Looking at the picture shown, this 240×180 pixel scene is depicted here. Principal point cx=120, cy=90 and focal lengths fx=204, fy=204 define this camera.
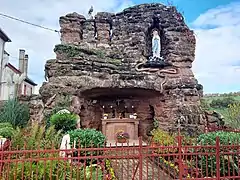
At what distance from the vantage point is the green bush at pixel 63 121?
7262 millimetres

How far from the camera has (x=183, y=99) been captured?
9.45m

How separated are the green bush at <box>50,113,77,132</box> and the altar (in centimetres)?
300

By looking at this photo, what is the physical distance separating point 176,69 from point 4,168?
844 cm

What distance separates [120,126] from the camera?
10.4 m

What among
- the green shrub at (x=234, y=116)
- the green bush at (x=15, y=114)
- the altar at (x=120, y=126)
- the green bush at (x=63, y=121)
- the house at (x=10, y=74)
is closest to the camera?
the green bush at (x=63, y=121)

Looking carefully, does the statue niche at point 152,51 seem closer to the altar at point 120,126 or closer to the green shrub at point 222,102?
the altar at point 120,126

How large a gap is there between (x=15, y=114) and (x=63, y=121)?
342 cm

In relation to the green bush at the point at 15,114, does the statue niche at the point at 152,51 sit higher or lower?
higher

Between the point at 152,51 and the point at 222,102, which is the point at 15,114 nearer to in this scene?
the point at 152,51

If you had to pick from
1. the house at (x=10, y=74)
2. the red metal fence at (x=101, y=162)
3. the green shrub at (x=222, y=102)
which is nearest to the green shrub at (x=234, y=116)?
the green shrub at (x=222, y=102)

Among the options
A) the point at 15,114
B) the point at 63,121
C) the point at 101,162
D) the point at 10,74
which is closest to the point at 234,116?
the point at 63,121

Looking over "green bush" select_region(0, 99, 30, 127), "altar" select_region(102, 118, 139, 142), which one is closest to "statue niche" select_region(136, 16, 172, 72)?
"altar" select_region(102, 118, 139, 142)

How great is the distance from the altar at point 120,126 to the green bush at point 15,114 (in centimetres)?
376

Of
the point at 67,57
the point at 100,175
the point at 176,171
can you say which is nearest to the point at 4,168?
the point at 100,175
